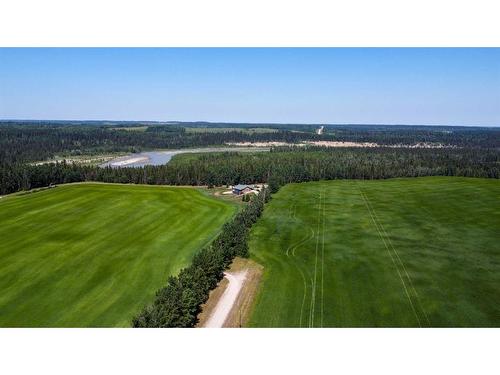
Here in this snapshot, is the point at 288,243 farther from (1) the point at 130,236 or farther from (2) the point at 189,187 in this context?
(2) the point at 189,187

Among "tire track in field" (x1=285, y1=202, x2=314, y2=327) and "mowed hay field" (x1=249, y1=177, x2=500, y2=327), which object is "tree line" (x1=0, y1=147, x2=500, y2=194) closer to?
"tire track in field" (x1=285, y1=202, x2=314, y2=327)

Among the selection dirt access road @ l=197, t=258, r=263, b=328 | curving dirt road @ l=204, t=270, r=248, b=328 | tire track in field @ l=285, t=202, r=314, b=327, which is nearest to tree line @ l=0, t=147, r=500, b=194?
tire track in field @ l=285, t=202, r=314, b=327

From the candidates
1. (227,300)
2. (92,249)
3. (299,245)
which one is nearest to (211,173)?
(299,245)

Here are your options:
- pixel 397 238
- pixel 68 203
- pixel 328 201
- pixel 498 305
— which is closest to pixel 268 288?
pixel 498 305

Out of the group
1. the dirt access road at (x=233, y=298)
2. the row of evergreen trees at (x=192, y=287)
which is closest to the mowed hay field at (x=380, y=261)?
the dirt access road at (x=233, y=298)

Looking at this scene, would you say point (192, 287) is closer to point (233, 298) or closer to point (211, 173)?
point (233, 298)

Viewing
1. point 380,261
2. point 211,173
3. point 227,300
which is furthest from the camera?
point 211,173
